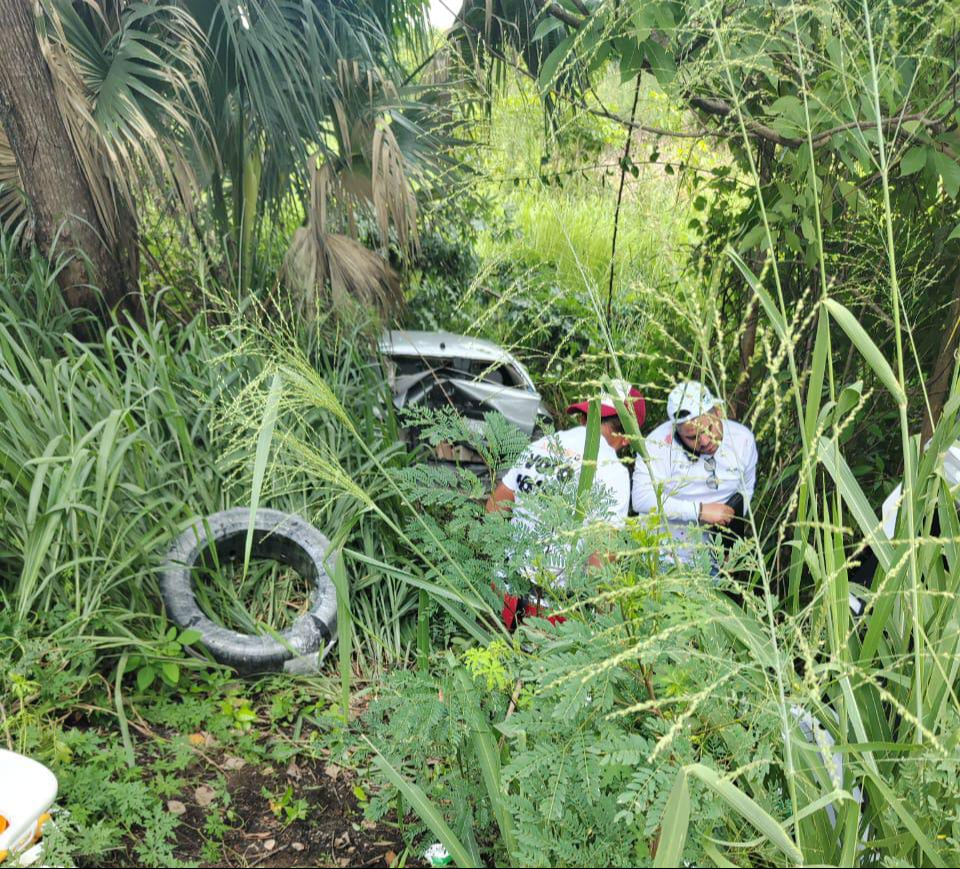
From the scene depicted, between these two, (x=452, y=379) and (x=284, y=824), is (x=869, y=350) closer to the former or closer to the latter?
(x=284, y=824)

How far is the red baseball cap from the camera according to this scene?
5.24 ft

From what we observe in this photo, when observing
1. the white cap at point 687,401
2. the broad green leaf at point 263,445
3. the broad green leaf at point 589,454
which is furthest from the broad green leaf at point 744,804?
the broad green leaf at point 263,445

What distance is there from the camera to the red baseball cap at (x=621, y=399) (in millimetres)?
1599

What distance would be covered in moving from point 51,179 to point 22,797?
3509mm

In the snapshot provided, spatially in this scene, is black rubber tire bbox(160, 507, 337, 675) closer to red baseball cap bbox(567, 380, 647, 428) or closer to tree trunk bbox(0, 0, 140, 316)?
red baseball cap bbox(567, 380, 647, 428)

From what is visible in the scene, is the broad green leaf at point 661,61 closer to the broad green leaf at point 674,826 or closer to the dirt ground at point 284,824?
the broad green leaf at point 674,826

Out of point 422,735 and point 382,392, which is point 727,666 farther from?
point 382,392

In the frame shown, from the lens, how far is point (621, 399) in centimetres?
160

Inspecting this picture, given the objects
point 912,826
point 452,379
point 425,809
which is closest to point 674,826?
point 912,826

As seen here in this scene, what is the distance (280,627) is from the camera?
391 cm

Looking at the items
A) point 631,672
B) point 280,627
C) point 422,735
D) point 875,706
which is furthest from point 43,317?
point 875,706

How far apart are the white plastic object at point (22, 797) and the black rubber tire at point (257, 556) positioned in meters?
1.24

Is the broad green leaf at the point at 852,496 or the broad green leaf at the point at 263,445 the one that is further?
the broad green leaf at the point at 263,445

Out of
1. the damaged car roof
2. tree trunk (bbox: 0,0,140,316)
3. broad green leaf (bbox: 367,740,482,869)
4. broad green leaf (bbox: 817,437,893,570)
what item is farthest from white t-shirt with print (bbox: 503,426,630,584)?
tree trunk (bbox: 0,0,140,316)
